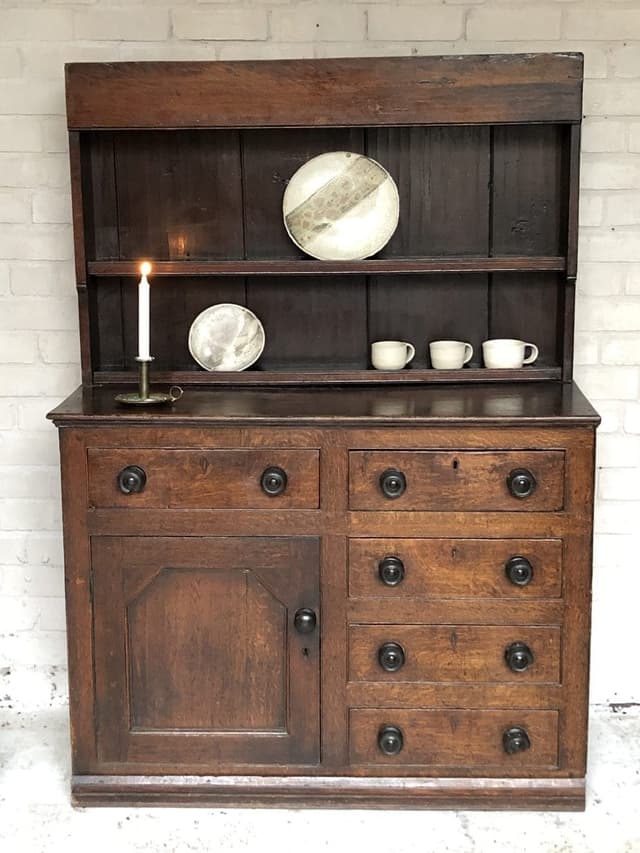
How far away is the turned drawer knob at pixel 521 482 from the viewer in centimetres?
224

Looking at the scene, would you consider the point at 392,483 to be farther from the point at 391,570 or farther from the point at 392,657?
the point at 392,657

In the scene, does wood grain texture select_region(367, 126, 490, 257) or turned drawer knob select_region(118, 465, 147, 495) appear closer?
turned drawer knob select_region(118, 465, 147, 495)

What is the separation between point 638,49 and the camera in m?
2.63

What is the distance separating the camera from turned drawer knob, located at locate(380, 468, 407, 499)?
7.43 feet

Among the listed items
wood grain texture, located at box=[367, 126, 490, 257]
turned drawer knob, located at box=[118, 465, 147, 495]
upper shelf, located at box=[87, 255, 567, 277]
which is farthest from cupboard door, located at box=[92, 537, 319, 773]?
wood grain texture, located at box=[367, 126, 490, 257]

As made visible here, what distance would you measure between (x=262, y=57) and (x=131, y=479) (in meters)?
1.13

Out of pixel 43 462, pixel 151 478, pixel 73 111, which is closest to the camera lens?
pixel 151 478

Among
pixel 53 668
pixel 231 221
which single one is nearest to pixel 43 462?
pixel 53 668

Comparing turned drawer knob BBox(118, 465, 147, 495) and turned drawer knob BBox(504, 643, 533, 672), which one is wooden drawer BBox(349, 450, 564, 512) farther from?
turned drawer knob BBox(118, 465, 147, 495)

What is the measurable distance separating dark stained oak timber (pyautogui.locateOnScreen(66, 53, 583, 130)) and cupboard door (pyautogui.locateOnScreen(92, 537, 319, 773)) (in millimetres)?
989

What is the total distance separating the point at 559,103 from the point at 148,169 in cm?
101

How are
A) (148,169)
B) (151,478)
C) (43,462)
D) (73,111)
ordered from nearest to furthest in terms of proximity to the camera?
(151,478), (73,111), (148,169), (43,462)

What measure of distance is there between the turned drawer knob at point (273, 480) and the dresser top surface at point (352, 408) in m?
0.11

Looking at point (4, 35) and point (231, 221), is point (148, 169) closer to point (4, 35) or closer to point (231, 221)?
point (231, 221)
